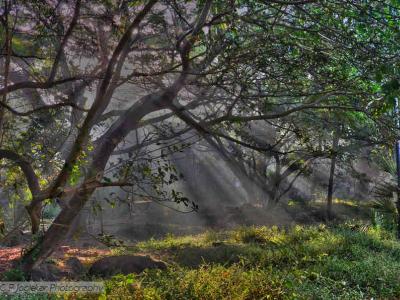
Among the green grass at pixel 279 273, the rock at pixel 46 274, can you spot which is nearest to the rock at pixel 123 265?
the green grass at pixel 279 273

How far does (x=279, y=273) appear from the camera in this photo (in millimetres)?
7176

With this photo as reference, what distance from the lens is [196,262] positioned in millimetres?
9578

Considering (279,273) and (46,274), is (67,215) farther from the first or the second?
(279,273)

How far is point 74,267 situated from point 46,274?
76.4 inches

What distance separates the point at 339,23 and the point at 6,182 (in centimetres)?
606

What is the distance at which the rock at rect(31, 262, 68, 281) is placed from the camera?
656 cm

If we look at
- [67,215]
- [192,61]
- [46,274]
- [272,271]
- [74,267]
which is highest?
[192,61]

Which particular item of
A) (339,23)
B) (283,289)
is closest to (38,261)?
(283,289)

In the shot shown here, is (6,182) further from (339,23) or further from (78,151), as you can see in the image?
(339,23)

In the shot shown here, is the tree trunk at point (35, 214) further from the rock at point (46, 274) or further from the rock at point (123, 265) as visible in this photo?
the rock at point (123, 265)

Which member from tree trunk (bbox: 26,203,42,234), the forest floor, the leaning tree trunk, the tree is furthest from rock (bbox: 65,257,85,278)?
tree trunk (bbox: 26,203,42,234)

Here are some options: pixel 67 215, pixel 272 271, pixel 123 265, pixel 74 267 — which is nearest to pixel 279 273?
→ pixel 272 271

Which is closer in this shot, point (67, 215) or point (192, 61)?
point (67, 215)

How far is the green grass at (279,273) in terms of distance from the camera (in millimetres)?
5902
